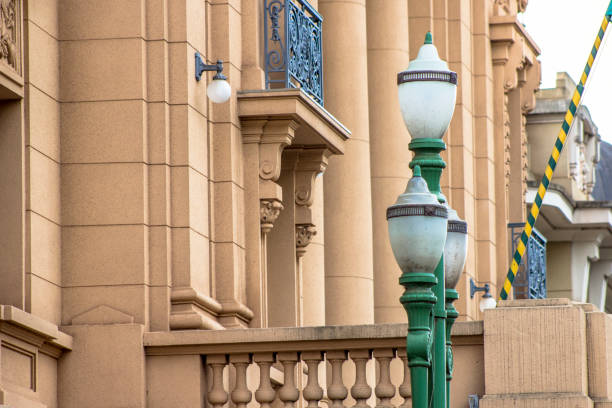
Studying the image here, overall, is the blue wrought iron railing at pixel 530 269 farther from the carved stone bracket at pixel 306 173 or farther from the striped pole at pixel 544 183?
the carved stone bracket at pixel 306 173

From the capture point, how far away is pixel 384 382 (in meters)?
17.4

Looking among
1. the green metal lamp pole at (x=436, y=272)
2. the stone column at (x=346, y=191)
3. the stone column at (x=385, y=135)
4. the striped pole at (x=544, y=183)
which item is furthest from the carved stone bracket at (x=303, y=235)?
the green metal lamp pole at (x=436, y=272)

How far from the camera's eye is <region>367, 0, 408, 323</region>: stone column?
27.9 m

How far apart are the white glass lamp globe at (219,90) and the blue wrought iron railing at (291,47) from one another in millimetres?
1728

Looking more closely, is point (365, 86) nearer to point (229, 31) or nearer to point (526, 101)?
point (229, 31)

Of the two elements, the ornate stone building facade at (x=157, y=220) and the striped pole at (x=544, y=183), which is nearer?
the ornate stone building facade at (x=157, y=220)

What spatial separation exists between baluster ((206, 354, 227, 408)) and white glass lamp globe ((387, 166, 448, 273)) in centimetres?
468

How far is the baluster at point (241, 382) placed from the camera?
17688 mm

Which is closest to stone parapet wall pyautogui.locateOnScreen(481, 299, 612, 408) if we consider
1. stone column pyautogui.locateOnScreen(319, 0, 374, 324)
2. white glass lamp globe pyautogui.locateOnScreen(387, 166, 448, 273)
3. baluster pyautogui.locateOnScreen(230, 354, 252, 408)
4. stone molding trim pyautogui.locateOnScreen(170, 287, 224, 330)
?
baluster pyautogui.locateOnScreen(230, 354, 252, 408)

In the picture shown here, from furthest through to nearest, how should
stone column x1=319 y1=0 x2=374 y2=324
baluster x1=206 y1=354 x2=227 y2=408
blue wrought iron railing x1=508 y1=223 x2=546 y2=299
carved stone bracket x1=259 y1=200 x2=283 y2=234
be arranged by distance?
blue wrought iron railing x1=508 y1=223 x2=546 y2=299 < stone column x1=319 y1=0 x2=374 y2=324 < carved stone bracket x1=259 y1=200 x2=283 y2=234 < baluster x1=206 y1=354 x2=227 y2=408

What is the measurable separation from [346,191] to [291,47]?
16.1 ft

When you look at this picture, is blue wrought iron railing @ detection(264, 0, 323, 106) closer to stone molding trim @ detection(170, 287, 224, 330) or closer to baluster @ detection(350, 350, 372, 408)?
stone molding trim @ detection(170, 287, 224, 330)

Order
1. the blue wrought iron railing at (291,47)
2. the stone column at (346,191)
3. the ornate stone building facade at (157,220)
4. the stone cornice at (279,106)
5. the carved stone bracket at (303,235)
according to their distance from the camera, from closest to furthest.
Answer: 1. the ornate stone building facade at (157,220)
2. the stone cornice at (279,106)
3. the blue wrought iron railing at (291,47)
4. the carved stone bracket at (303,235)
5. the stone column at (346,191)

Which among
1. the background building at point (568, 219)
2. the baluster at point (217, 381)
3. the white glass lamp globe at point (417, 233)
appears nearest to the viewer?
the white glass lamp globe at point (417, 233)
